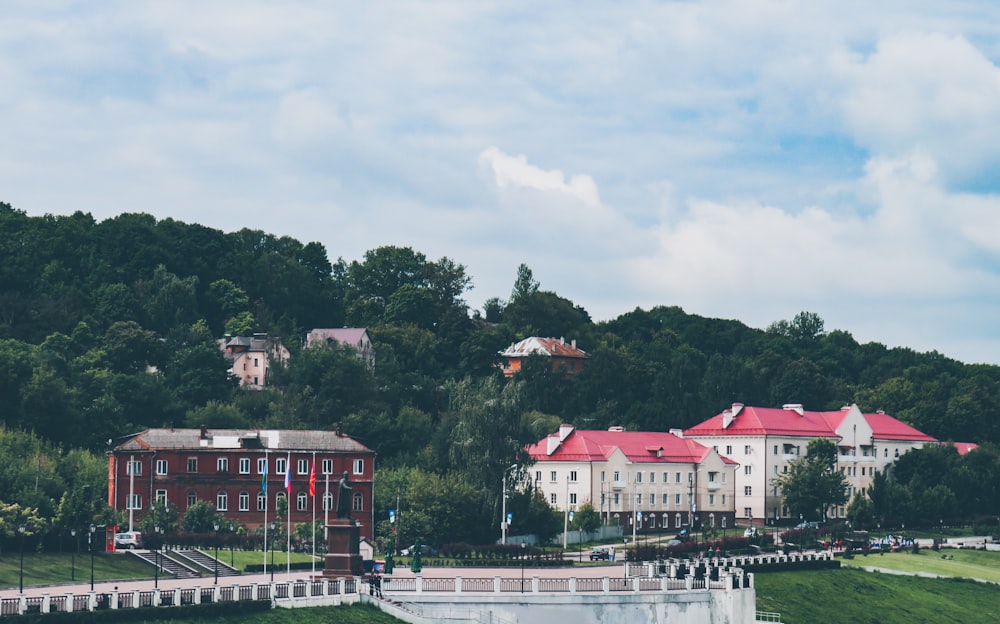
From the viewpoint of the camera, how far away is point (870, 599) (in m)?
96.6

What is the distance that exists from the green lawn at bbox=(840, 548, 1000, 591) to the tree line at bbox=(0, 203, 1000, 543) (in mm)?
23779

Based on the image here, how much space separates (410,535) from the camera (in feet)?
353

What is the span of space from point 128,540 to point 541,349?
91394mm

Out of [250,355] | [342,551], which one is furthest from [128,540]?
[250,355]

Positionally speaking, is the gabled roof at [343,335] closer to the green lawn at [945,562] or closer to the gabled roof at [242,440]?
the gabled roof at [242,440]

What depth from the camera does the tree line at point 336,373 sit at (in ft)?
419

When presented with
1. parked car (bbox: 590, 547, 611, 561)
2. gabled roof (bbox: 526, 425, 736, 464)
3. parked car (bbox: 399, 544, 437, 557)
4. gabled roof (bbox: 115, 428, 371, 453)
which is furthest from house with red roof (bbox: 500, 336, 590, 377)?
parked car (bbox: 399, 544, 437, 557)

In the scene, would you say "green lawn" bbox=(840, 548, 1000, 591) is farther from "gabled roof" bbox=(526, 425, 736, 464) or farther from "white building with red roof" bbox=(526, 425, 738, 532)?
"gabled roof" bbox=(526, 425, 736, 464)

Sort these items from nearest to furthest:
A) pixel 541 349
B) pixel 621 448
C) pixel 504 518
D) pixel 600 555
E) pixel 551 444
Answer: pixel 600 555
pixel 504 518
pixel 551 444
pixel 621 448
pixel 541 349

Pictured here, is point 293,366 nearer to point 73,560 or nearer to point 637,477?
point 637,477

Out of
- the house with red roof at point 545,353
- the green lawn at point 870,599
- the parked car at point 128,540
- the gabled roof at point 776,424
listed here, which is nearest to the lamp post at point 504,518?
the green lawn at point 870,599

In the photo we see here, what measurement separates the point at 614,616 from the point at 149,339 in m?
90.8

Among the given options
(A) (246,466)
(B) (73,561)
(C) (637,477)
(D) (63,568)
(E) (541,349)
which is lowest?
(D) (63,568)

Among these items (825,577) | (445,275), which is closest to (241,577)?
(825,577)
